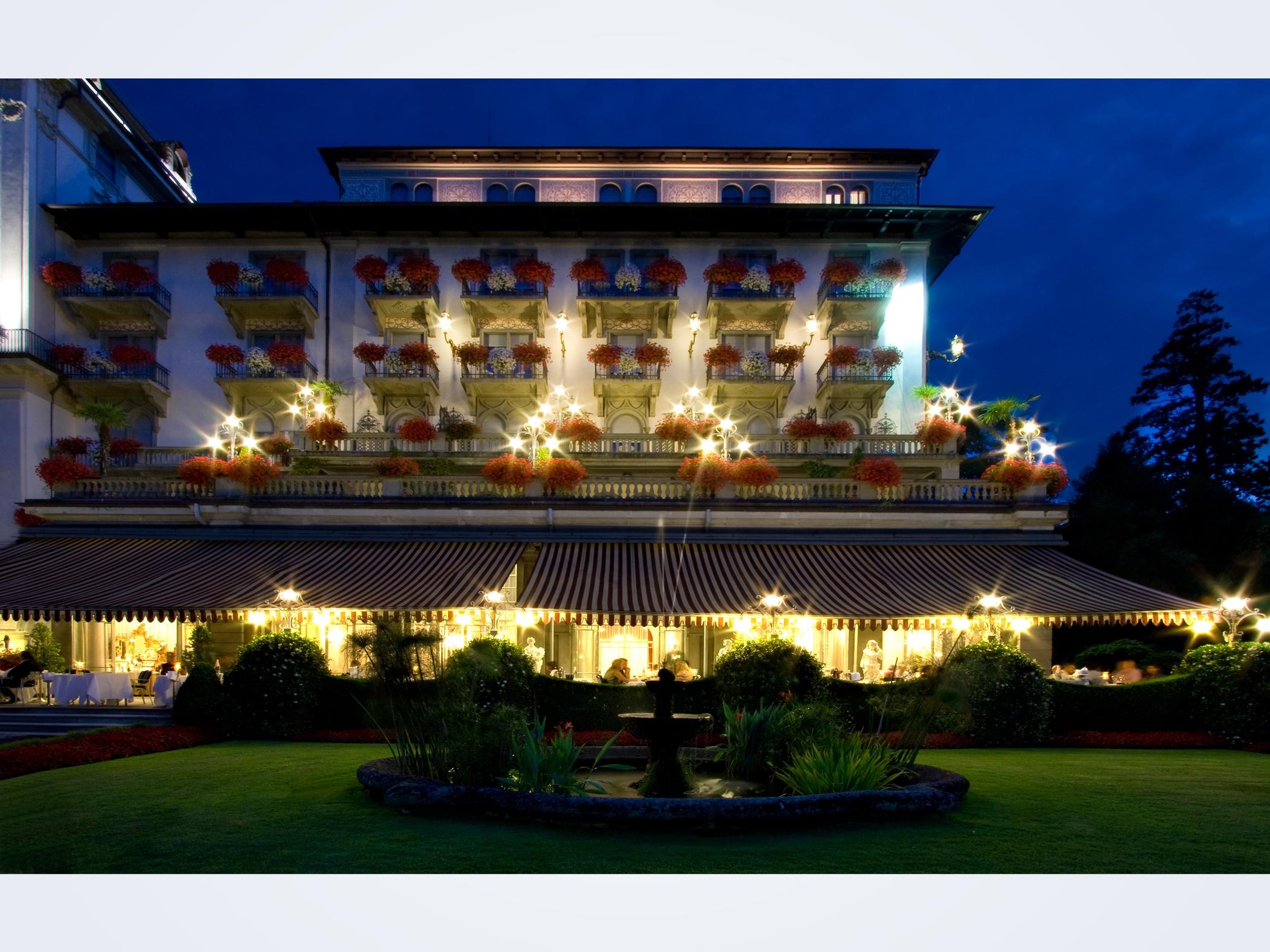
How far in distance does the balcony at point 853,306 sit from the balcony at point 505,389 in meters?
9.70

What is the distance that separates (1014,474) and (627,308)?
13.0m

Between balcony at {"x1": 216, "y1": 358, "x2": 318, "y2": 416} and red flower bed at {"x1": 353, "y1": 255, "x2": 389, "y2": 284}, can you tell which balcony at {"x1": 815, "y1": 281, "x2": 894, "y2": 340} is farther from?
balcony at {"x1": 216, "y1": 358, "x2": 318, "y2": 416}

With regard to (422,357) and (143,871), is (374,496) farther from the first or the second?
(143,871)

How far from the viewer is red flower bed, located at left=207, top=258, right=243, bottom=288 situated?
23516 millimetres

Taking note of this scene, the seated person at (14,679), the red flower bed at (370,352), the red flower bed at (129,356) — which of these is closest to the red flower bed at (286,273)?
the red flower bed at (370,352)

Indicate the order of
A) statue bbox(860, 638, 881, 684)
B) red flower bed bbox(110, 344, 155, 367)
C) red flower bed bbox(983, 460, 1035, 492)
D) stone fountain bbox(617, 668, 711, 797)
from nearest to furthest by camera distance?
1. stone fountain bbox(617, 668, 711, 797)
2. statue bbox(860, 638, 881, 684)
3. red flower bed bbox(983, 460, 1035, 492)
4. red flower bed bbox(110, 344, 155, 367)

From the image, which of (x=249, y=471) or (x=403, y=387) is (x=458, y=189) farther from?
(x=249, y=471)

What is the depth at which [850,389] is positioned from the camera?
2369 centimetres

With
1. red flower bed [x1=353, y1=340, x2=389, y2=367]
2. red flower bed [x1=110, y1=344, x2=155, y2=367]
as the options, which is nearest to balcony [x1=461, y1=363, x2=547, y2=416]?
red flower bed [x1=353, y1=340, x2=389, y2=367]

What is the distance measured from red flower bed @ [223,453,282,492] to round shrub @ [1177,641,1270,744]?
73.1ft

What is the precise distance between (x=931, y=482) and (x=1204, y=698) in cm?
767

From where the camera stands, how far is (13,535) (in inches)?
821

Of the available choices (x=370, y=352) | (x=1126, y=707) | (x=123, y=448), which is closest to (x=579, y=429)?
(x=370, y=352)

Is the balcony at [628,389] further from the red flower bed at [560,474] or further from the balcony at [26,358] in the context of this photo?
the balcony at [26,358]
